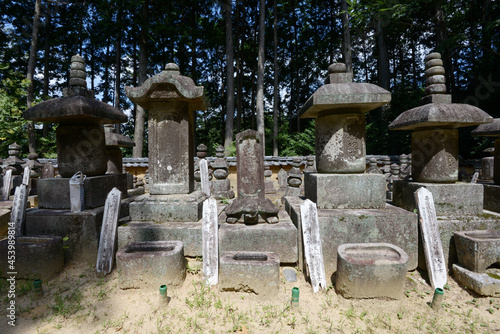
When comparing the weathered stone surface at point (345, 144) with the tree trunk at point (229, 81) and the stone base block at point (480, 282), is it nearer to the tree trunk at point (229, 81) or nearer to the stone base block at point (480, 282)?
the stone base block at point (480, 282)

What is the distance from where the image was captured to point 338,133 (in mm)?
3146

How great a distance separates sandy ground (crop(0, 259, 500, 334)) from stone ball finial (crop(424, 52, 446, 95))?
2.54 m

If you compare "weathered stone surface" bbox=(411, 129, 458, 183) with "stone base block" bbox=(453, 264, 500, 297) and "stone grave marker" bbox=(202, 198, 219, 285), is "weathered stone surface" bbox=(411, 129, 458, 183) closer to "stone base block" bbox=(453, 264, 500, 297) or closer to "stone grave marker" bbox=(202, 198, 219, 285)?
"stone base block" bbox=(453, 264, 500, 297)

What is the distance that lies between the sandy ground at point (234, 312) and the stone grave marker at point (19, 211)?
74 centimetres

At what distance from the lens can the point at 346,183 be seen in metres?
3.00

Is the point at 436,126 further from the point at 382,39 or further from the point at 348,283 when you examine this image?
the point at 382,39

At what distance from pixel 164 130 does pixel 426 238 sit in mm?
3760

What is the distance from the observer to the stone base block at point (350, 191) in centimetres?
299

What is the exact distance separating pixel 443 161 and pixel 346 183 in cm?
138

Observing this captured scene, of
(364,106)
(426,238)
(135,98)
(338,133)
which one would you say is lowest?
(426,238)

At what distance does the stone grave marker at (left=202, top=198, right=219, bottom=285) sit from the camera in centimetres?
246

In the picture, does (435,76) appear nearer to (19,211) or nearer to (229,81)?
(19,211)

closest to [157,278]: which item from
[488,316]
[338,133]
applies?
[338,133]

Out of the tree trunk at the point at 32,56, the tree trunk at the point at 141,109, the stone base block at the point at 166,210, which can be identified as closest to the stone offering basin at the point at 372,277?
the stone base block at the point at 166,210
